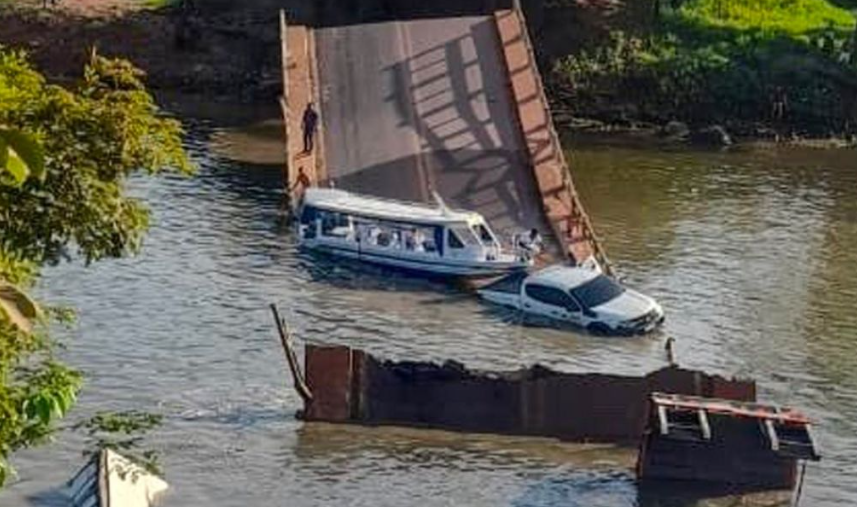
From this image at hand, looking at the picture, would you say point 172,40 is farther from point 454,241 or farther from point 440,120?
point 454,241

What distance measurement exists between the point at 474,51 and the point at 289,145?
10619 millimetres

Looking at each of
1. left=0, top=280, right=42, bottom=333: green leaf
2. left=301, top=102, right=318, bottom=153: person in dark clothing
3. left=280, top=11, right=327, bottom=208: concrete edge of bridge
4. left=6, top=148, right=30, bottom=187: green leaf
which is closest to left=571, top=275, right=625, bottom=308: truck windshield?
left=280, top=11, right=327, bottom=208: concrete edge of bridge

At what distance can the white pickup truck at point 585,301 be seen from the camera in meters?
46.7

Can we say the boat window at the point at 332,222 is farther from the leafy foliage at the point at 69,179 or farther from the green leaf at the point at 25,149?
the green leaf at the point at 25,149

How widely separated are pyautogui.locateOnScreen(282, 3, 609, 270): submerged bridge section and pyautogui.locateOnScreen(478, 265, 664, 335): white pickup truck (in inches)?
124

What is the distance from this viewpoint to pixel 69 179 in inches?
720

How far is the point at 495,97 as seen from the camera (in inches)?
2532

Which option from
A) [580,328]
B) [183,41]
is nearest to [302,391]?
[580,328]

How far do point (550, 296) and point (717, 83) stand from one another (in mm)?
34480

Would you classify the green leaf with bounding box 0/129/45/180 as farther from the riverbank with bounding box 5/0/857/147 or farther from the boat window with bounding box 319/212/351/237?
the riverbank with bounding box 5/0/857/147

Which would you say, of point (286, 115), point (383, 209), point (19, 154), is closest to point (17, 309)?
point (19, 154)

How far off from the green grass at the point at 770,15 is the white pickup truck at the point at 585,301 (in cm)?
3923

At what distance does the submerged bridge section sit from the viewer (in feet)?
187

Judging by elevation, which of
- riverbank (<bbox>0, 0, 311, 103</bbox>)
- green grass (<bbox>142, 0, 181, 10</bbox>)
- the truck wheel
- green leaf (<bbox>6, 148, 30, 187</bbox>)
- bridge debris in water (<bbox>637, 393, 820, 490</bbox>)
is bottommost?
bridge debris in water (<bbox>637, 393, 820, 490</bbox>)
